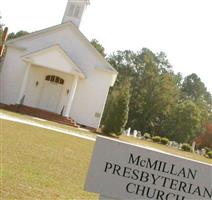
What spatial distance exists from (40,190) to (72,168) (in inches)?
157

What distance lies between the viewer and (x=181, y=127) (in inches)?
2618

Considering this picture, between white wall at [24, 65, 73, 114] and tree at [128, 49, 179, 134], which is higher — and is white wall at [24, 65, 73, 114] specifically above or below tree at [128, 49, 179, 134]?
below

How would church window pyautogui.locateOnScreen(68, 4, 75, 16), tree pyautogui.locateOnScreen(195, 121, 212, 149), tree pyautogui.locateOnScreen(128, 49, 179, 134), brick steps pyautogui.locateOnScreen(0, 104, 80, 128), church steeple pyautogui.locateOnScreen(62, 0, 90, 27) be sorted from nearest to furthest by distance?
brick steps pyautogui.locateOnScreen(0, 104, 80, 128)
church steeple pyautogui.locateOnScreen(62, 0, 90, 27)
church window pyautogui.locateOnScreen(68, 4, 75, 16)
tree pyautogui.locateOnScreen(128, 49, 179, 134)
tree pyautogui.locateOnScreen(195, 121, 212, 149)

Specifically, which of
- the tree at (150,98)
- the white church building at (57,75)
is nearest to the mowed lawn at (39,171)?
the white church building at (57,75)

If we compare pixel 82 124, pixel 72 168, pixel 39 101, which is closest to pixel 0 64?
pixel 39 101

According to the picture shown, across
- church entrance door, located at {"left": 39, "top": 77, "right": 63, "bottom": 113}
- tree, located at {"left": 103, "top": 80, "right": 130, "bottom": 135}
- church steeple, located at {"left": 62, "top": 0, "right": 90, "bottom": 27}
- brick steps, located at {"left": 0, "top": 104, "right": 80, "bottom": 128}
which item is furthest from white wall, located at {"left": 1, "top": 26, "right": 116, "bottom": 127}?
church steeple, located at {"left": 62, "top": 0, "right": 90, "bottom": 27}

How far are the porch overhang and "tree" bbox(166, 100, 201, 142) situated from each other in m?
33.8

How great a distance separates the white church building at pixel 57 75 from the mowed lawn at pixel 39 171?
2013 cm

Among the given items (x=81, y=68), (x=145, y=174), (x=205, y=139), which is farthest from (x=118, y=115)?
(x=205, y=139)

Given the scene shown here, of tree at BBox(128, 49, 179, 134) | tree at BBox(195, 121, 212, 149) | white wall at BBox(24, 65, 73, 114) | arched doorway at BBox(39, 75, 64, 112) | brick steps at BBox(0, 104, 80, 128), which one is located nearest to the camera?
brick steps at BBox(0, 104, 80, 128)

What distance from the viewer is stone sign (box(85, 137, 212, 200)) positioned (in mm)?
4949

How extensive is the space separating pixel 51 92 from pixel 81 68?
3.05m

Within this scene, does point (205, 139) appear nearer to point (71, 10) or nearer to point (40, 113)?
point (71, 10)

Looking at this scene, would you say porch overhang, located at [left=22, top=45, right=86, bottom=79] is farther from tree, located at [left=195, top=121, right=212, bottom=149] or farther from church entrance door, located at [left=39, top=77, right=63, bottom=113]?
tree, located at [left=195, top=121, right=212, bottom=149]
